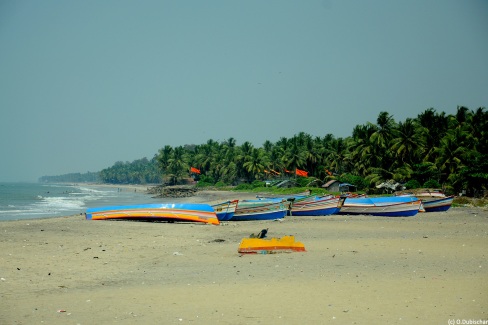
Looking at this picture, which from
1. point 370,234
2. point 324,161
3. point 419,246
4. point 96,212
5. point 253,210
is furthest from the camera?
point 324,161

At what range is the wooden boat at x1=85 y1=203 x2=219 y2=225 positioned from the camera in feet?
81.8

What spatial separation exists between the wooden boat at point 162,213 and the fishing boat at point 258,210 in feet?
8.05

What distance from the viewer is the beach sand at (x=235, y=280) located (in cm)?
769

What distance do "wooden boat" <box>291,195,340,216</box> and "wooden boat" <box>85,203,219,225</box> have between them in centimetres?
759

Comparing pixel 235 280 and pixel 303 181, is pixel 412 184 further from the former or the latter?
pixel 235 280

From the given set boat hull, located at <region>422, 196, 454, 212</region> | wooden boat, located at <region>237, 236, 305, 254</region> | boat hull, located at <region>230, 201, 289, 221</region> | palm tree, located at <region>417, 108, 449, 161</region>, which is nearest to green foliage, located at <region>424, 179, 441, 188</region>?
palm tree, located at <region>417, 108, 449, 161</region>

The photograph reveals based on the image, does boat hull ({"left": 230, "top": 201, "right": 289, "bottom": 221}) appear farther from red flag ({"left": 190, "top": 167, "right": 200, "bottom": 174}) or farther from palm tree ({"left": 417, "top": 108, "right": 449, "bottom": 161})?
red flag ({"left": 190, "top": 167, "right": 200, "bottom": 174})

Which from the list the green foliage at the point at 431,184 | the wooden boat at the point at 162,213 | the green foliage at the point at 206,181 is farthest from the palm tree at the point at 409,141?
the green foliage at the point at 206,181

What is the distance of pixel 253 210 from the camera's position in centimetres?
2766

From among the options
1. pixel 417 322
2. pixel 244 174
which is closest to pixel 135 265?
pixel 417 322

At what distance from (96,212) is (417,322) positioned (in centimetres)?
2137

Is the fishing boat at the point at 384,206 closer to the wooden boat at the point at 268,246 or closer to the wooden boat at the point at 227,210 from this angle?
the wooden boat at the point at 227,210

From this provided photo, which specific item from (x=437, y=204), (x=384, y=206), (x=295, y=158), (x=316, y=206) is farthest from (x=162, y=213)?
(x=295, y=158)

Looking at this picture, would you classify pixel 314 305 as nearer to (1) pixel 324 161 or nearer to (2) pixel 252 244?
(2) pixel 252 244
